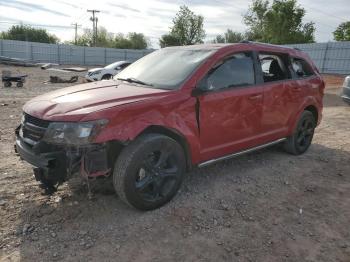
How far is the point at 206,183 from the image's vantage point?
15.3 feet

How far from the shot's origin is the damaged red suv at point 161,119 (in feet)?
11.1

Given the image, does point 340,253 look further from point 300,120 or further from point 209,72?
point 300,120

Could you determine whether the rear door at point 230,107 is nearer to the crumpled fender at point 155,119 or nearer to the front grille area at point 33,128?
the crumpled fender at point 155,119

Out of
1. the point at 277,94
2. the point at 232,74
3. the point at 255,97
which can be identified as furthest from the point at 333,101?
the point at 232,74

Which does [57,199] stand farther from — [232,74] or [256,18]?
[256,18]

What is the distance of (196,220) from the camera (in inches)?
147

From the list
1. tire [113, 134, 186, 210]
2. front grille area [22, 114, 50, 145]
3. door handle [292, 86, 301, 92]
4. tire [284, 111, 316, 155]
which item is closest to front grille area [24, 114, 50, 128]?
front grille area [22, 114, 50, 145]

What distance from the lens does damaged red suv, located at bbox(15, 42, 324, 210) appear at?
3398 mm

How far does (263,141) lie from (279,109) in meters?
0.55

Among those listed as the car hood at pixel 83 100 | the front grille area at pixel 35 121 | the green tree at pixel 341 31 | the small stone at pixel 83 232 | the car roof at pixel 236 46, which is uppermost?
the green tree at pixel 341 31

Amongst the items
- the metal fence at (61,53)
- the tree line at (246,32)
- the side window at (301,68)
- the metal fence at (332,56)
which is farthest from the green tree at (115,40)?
the side window at (301,68)

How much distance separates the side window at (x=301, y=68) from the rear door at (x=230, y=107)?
4.16 ft

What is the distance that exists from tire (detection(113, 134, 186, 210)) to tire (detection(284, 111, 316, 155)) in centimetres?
258

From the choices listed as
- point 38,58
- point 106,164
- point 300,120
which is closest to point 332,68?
point 300,120
